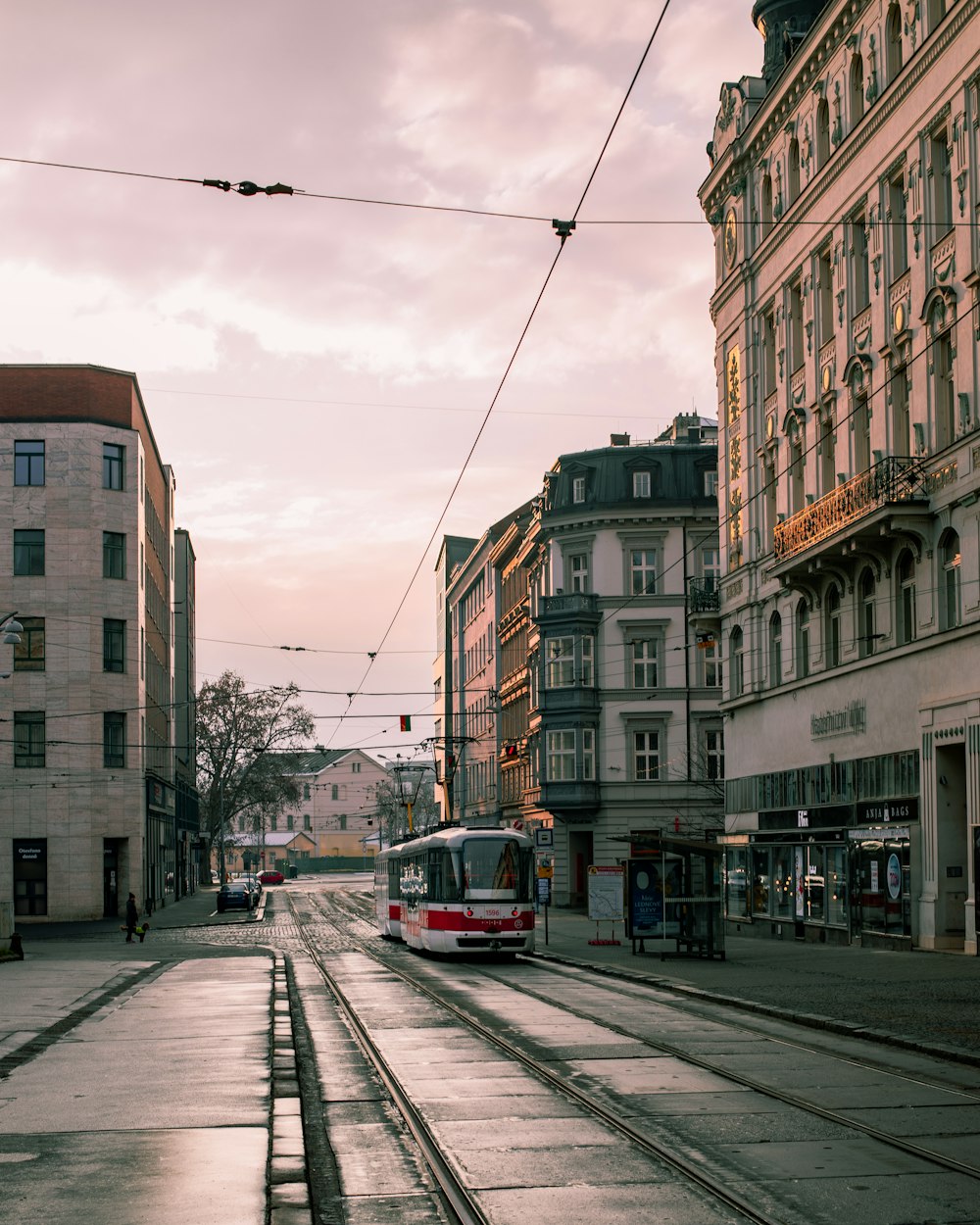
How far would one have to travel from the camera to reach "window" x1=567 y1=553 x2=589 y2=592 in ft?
218

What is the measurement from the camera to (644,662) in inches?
2562

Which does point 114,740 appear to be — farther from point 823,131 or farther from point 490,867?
point 823,131

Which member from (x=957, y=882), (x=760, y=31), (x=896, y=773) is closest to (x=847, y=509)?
(x=896, y=773)

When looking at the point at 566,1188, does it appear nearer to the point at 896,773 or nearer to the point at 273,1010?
the point at 273,1010

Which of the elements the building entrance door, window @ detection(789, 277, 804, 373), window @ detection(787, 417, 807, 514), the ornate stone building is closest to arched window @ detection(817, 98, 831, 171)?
the ornate stone building

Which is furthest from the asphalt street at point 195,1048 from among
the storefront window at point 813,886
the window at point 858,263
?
the window at point 858,263

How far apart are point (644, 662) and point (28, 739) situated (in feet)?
76.2

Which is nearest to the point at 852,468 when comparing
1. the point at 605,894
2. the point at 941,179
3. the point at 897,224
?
the point at 897,224

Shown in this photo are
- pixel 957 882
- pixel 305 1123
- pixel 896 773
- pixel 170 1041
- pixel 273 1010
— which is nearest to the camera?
pixel 305 1123

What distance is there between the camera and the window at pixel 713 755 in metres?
63.1

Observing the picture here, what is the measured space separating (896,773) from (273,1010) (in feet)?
51.4

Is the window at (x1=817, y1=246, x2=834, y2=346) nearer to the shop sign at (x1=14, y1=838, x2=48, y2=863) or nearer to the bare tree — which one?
the shop sign at (x1=14, y1=838, x2=48, y2=863)

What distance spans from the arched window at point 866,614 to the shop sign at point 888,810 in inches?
127

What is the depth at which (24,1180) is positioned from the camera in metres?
9.45
